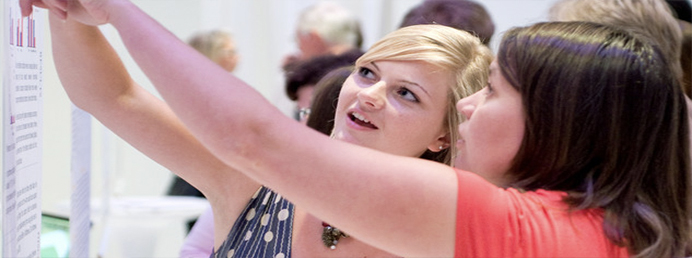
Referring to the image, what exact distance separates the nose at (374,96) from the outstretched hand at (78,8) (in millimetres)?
530

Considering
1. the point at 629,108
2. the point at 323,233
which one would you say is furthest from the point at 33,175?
the point at 629,108

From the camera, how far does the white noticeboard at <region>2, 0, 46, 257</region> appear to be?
115cm

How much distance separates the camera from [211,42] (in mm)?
4785

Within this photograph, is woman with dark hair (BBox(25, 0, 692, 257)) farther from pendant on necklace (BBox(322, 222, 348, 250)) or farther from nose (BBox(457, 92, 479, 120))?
pendant on necklace (BBox(322, 222, 348, 250))

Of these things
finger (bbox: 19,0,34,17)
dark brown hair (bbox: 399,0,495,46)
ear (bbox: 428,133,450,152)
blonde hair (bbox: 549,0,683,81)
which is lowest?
ear (bbox: 428,133,450,152)

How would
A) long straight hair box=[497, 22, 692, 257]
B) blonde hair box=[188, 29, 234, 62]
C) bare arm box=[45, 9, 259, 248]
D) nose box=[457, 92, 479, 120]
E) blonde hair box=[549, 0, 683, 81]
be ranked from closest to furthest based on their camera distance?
long straight hair box=[497, 22, 692, 257]
nose box=[457, 92, 479, 120]
bare arm box=[45, 9, 259, 248]
blonde hair box=[549, 0, 683, 81]
blonde hair box=[188, 29, 234, 62]

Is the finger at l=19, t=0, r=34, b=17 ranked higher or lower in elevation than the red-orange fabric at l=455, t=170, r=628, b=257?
higher

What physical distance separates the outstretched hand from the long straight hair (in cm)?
57

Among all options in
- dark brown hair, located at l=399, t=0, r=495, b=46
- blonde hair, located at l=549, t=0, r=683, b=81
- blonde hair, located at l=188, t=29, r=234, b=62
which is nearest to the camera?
blonde hair, located at l=549, t=0, r=683, b=81

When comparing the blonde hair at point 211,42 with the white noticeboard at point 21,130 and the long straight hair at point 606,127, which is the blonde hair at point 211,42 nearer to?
the white noticeboard at point 21,130

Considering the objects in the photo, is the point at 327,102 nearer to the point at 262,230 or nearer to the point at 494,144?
the point at 262,230

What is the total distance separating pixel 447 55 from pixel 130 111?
1.95 ft

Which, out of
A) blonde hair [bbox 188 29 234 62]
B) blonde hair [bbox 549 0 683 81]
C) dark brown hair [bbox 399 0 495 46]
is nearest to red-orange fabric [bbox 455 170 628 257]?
blonde hair [bbox 549 0 683 81]

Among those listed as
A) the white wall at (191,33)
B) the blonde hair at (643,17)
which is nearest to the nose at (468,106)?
the white wall at (191,33)
